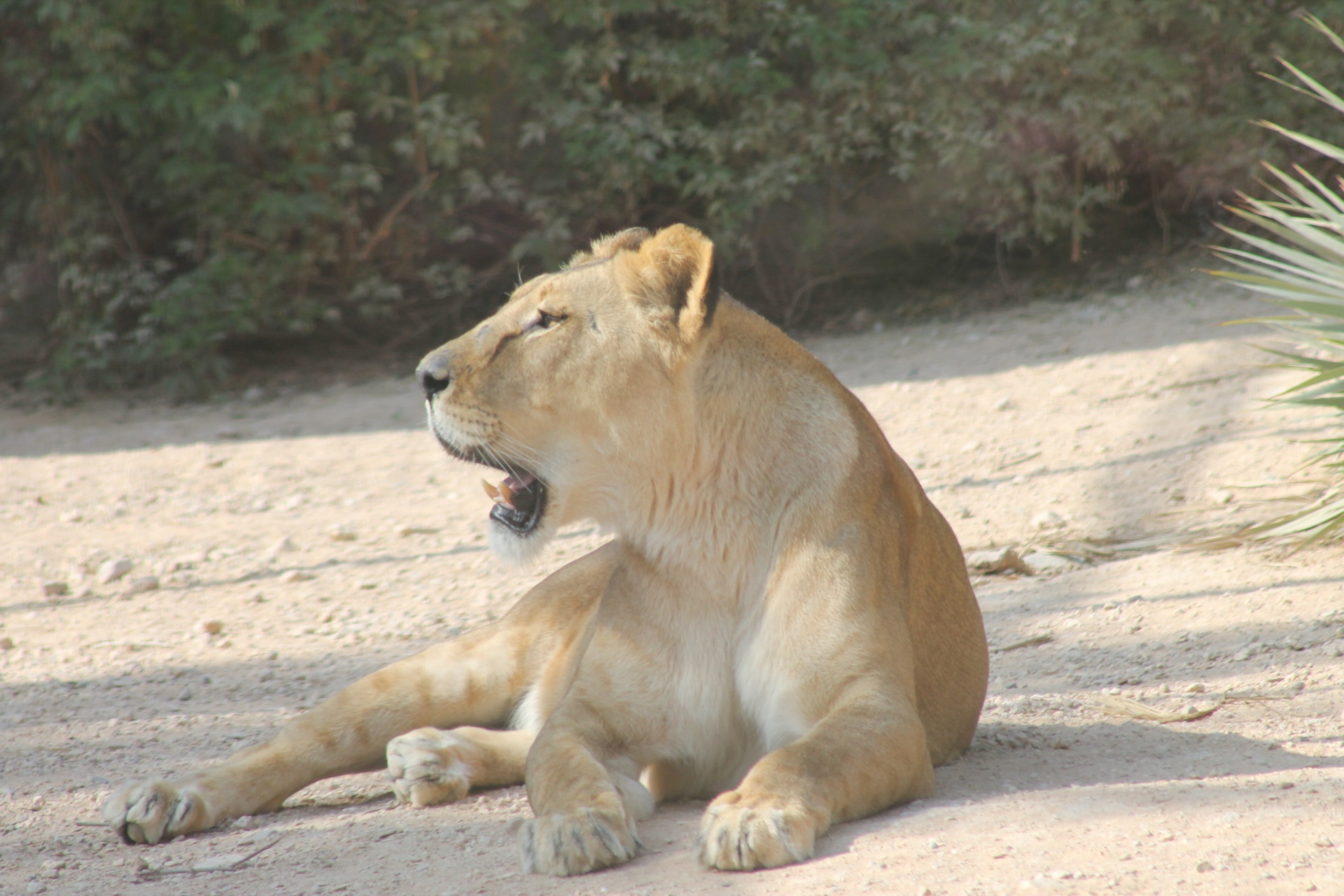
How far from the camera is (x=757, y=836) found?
2199 mm

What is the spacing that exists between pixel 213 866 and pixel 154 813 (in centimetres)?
31

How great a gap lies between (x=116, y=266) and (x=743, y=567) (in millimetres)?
7357

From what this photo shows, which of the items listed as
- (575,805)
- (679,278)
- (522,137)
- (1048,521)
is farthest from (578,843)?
(522,137)

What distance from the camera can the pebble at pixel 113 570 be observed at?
534cm

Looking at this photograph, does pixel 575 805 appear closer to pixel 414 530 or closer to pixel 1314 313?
pixel 1314 313

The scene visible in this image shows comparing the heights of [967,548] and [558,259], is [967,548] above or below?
below

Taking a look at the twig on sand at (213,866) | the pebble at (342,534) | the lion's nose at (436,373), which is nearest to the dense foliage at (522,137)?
the pebble at (342,534)

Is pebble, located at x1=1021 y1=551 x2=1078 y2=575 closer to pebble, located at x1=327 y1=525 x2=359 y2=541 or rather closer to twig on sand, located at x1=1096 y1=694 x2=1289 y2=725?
twig on sand, located at x1=1096 y1=694 x2=1289 y2=725

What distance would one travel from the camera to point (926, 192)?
9.50m

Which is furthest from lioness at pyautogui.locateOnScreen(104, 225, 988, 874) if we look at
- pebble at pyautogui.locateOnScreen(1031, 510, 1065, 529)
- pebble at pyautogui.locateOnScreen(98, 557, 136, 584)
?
pebble at pyautogui.locateOnScreen(98, 557, 136, 584)

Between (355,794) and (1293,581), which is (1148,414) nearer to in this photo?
(1293,581)

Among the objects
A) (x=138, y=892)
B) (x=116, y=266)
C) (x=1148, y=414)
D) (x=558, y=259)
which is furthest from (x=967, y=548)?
(x=116, y=266)

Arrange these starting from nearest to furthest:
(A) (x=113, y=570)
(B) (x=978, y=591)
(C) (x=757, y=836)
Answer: (C) (x=757, y=836), (B) (x=978, y=591), (A) (x=113, y=570)

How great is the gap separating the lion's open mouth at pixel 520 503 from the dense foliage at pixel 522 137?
5854 mm
